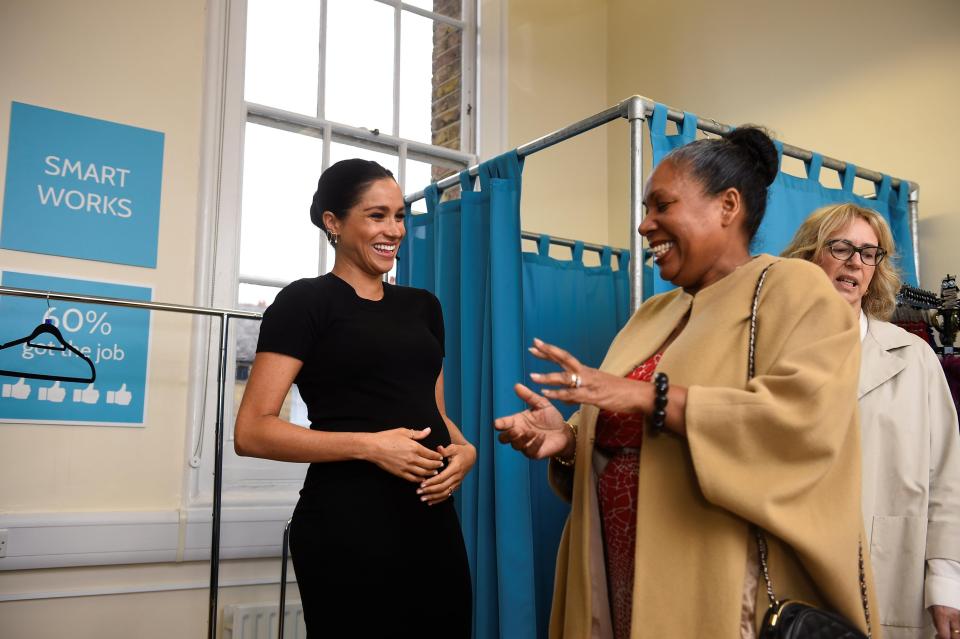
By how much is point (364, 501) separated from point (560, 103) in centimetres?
299

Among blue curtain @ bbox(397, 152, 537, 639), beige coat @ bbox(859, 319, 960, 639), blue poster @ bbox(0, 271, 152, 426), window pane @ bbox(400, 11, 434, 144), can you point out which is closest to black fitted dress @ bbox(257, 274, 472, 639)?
blue curtain @ bbox(397, 152, 537, 639)

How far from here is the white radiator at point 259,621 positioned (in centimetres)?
285

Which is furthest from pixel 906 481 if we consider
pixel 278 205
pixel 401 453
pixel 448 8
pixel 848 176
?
pixel 448 8

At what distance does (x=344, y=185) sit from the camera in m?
1.71

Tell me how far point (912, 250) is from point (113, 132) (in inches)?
106

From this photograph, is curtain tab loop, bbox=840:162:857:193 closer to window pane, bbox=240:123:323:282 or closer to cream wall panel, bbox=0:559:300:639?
window pane, bbox=240:123:323:282

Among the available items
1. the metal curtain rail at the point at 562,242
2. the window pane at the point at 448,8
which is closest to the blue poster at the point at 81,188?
the metal curtain rail at the point at 562,242

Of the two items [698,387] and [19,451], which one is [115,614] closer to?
[19,451]

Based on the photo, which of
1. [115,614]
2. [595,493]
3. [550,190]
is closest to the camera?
[595,493]

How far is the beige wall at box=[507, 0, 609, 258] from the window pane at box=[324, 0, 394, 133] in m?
0.61

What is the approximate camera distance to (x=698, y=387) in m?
1.13

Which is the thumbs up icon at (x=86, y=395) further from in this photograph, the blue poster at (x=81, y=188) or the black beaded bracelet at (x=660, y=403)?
the black beaded bracelet at (x=660, y=403)

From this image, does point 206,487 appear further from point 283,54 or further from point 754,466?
point 754,466

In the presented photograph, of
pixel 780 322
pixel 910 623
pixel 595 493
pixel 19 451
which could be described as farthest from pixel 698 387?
pixel 19 451
